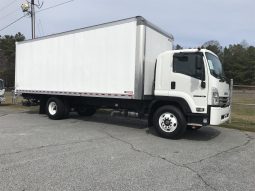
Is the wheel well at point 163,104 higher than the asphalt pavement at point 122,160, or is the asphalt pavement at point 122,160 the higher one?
the wheel well at point 163,104

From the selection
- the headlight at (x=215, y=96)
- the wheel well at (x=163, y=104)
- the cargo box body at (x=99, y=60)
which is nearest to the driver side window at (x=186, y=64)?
the headlight at (x=215, y=96)

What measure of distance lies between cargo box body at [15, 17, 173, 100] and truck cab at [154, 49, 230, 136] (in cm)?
66

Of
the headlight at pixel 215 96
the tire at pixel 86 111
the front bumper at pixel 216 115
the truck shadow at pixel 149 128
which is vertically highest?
the headlight at pixel 215 96

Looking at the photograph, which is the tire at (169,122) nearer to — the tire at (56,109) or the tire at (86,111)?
the tire at (56,109)

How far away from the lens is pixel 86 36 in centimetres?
1334

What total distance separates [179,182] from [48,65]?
33.9 ft

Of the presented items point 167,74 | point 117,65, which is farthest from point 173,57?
point 117,65

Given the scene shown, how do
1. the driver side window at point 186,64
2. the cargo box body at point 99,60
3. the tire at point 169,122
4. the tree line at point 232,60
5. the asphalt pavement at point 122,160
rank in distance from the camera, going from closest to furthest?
the asphalt pavement at point 122,160, the driver side window at point 186,64, the tire at point 169,122, the cargo box body at point 99,60, the tree line at point 232,60

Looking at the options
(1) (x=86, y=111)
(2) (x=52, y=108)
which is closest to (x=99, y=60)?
(2) (x=52, y=108)

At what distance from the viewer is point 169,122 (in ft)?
35.2

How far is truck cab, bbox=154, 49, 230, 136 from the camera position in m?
10.2

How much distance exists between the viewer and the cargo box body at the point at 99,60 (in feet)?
37.7

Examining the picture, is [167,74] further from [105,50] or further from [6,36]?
→ [6,36]

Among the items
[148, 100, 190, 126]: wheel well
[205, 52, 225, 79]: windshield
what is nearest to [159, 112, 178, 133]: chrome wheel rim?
[148, 100, 190, 126]: wheel well
